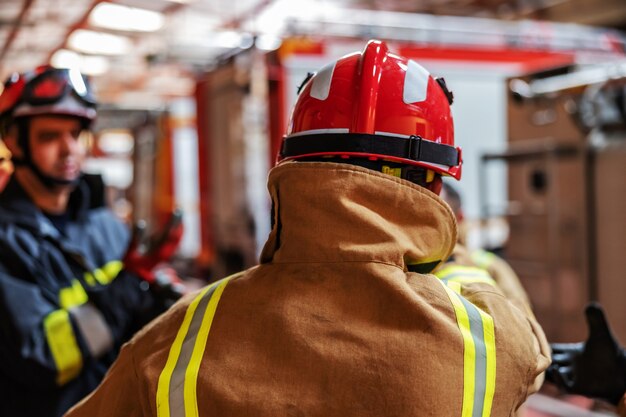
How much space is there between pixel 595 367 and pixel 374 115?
938 millimetres

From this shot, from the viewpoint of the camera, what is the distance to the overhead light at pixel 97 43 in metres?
7.47

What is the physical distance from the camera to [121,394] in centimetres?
114

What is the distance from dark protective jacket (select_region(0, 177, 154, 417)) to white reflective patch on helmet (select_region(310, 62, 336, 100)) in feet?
3.93

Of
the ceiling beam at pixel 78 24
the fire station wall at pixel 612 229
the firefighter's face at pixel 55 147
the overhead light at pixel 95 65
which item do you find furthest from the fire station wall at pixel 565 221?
the overhead light at pixel 95 65

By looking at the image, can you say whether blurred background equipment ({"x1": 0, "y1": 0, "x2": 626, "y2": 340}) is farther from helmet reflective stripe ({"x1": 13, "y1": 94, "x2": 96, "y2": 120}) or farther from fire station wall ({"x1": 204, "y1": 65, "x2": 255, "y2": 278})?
helmet reflective stripe ({"x1": 13, "y1": 94, "x2": 96, "y2": 120})

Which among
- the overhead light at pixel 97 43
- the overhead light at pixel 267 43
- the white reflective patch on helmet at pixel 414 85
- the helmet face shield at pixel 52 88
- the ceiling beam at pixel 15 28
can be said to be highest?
the overhead light at pixel 97 43

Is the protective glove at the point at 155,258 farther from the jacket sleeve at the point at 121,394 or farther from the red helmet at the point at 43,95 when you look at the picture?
the jacket sleeve at the point at 121,394

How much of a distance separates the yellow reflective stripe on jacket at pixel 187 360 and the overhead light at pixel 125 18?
18.8 ft

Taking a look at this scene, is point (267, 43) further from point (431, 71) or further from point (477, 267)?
point (477, 267)

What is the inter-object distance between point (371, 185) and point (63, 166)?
1.60 meters

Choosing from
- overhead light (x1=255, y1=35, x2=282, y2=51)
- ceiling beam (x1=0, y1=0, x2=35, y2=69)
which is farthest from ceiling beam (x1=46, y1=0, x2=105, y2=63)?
overhead light (x1=255, y1=35, x2=282, y2=51)

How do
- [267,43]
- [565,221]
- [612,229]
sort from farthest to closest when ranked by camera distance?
[267,43] → [565,221] → [612,229]

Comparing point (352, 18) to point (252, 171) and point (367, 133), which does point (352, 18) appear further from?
point (367, 133)

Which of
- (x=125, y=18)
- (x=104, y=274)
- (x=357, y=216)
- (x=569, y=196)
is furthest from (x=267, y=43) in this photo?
(x=357, y=216)
